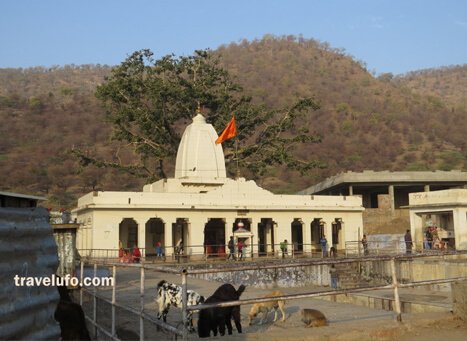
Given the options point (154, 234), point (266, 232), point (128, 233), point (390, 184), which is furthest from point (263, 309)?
point (390, 184)

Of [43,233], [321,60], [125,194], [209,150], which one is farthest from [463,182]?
[321,60]

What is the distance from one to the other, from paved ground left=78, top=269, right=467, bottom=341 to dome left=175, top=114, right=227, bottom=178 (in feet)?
56.9

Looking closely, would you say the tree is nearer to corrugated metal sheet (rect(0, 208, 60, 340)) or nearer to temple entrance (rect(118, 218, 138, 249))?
temple entrance (rect(118, 218, 138, 249))

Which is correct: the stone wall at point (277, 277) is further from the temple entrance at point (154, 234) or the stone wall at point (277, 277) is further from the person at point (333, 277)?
the temple entrance at point (154, 234)

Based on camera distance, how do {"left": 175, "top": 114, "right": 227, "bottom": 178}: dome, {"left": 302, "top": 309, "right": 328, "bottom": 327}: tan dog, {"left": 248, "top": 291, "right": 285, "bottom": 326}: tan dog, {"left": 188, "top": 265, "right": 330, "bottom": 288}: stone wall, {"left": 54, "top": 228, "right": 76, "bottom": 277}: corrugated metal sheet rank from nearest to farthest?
{"left": 302, "top": 309, "right": 328, "bottom": 327}: tan dog, {"left": 248, "top": 291, "right": 285, "bottom": 326}: tan dog, {"left": 54, "top": 228, "right": 76, "bottom": 277}: corrugated metal sheet, {"left": 188, "top": 265, "right": 330, "bottom": 288}: stone wall, {"left": 175, "top": 114, "right": 227, "bottom": 178}: dome

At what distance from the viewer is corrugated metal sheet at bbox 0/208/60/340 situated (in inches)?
119

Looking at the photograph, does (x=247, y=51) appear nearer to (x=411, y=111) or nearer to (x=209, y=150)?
(x=411, y=111)

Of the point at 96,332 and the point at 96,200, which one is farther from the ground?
the point at 96,200

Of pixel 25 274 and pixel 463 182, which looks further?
pixel 463 182

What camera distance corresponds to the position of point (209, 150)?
117ft

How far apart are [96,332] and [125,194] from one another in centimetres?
2053

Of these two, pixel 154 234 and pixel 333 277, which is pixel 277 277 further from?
pixel 154 234

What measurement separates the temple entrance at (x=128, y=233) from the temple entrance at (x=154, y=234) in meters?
0.89

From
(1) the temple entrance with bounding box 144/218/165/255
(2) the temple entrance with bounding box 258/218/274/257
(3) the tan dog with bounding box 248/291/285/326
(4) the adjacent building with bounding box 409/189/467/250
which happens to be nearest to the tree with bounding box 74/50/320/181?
(2) the temple entrance with bounding box 258/218/274/257
